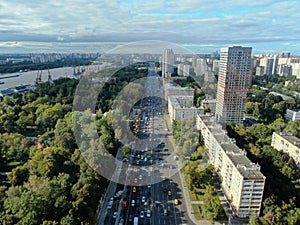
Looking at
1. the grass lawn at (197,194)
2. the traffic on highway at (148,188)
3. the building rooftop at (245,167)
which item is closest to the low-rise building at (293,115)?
the traffic on highway at (148,188)

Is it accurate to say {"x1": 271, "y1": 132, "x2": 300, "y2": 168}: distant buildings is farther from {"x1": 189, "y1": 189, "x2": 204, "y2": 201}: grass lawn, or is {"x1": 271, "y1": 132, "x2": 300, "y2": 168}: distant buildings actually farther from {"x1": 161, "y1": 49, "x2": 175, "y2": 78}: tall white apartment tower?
{"x1": 161, "y1": 49, "x2": 175, "y2": 78}: tall white apartment tower

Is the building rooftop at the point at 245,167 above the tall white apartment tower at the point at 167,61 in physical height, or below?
below

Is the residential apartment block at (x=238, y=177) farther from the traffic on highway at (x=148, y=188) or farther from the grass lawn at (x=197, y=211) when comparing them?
the traffic on highway at (x=148, y=188)

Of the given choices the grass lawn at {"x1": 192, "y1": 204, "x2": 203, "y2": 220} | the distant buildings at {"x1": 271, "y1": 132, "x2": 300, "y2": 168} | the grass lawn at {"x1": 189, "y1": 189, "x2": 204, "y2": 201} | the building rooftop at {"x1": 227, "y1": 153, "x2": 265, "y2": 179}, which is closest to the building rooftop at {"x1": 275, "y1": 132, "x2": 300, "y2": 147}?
the distant buildings at {"x1": 271, "y1": 132, "x2": 300, "y2": 168}

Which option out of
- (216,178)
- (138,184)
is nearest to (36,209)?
(138,184)

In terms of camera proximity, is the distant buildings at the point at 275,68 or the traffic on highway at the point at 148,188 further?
the distant buildings at the point at 275,68

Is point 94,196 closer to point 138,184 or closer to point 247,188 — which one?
point 138,184
